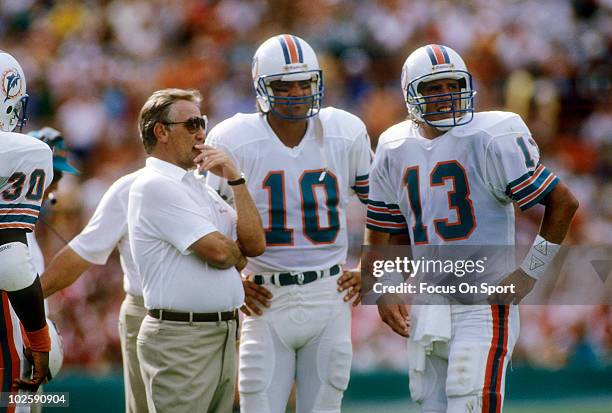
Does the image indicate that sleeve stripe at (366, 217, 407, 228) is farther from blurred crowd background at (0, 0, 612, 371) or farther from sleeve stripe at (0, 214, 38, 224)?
blurred crowd background at (0, 0, 612, 371)

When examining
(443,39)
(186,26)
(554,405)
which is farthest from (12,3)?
(554,405)

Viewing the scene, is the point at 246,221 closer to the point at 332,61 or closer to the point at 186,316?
the point at 186,316

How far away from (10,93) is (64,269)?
4.09 ft

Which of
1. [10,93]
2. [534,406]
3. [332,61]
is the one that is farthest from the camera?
[332,61]

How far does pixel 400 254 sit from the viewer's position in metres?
5.00

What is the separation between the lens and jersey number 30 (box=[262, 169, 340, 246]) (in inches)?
201

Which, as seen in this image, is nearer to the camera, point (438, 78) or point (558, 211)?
point (558, 211)

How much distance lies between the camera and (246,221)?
459cm

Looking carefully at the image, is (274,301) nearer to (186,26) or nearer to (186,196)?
(186,196)

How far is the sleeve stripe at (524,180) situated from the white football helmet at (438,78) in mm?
346

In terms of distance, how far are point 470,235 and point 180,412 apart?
1.43 m

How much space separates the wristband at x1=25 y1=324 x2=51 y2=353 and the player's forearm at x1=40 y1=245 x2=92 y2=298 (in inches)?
42.8

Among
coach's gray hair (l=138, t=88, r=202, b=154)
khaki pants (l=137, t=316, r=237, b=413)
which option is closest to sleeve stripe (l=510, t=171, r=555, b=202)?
khaki pants (l=137, t=316, r=237, b=413)

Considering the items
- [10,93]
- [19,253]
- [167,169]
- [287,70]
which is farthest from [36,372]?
[287,70]
